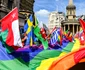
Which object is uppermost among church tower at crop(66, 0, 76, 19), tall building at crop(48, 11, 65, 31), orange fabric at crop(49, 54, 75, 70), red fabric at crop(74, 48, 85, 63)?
red fabric at crop(74, 48, 85, 63)

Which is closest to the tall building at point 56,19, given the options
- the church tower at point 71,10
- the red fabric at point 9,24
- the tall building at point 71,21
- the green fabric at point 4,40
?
the church tower at point 71,10

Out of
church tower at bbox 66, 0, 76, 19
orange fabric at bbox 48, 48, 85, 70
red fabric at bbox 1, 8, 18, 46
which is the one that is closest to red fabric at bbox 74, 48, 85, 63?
orange fabric at bbox 48, 48, 85, 70

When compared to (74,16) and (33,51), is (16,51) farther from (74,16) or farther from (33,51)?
(74,16)

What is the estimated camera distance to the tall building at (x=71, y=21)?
110m

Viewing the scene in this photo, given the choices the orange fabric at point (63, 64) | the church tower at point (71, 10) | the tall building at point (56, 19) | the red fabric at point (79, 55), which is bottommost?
the tall building at point (56, 19)

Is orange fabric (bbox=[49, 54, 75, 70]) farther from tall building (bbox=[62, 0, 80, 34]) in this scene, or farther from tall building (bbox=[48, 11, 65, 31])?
tall building (bbox=[48, 11, 65, 31])

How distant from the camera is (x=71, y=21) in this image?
11194cm

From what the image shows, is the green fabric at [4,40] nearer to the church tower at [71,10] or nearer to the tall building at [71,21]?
the tall building at [71,21]

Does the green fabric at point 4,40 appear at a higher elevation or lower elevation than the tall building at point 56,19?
higher

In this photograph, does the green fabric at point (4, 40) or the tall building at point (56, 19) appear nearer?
the green fabric at point (4, 40)

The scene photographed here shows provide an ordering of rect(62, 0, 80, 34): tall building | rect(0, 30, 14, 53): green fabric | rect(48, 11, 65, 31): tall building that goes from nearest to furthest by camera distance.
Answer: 1. rect(0, 30, 14, 53): green fabric
2. rect(62, 0, 80, 34): tall building
3. rect(48, 11, 65, 31): tall building

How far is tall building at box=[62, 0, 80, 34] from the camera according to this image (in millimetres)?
110269

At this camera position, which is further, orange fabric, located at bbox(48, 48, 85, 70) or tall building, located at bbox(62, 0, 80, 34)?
tall building, located at bbox(62, 0, 80, 34)

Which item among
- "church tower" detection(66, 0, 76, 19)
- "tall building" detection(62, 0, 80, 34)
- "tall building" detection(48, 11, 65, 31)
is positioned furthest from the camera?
"tall building" detection(48, 11, 65, 31)
